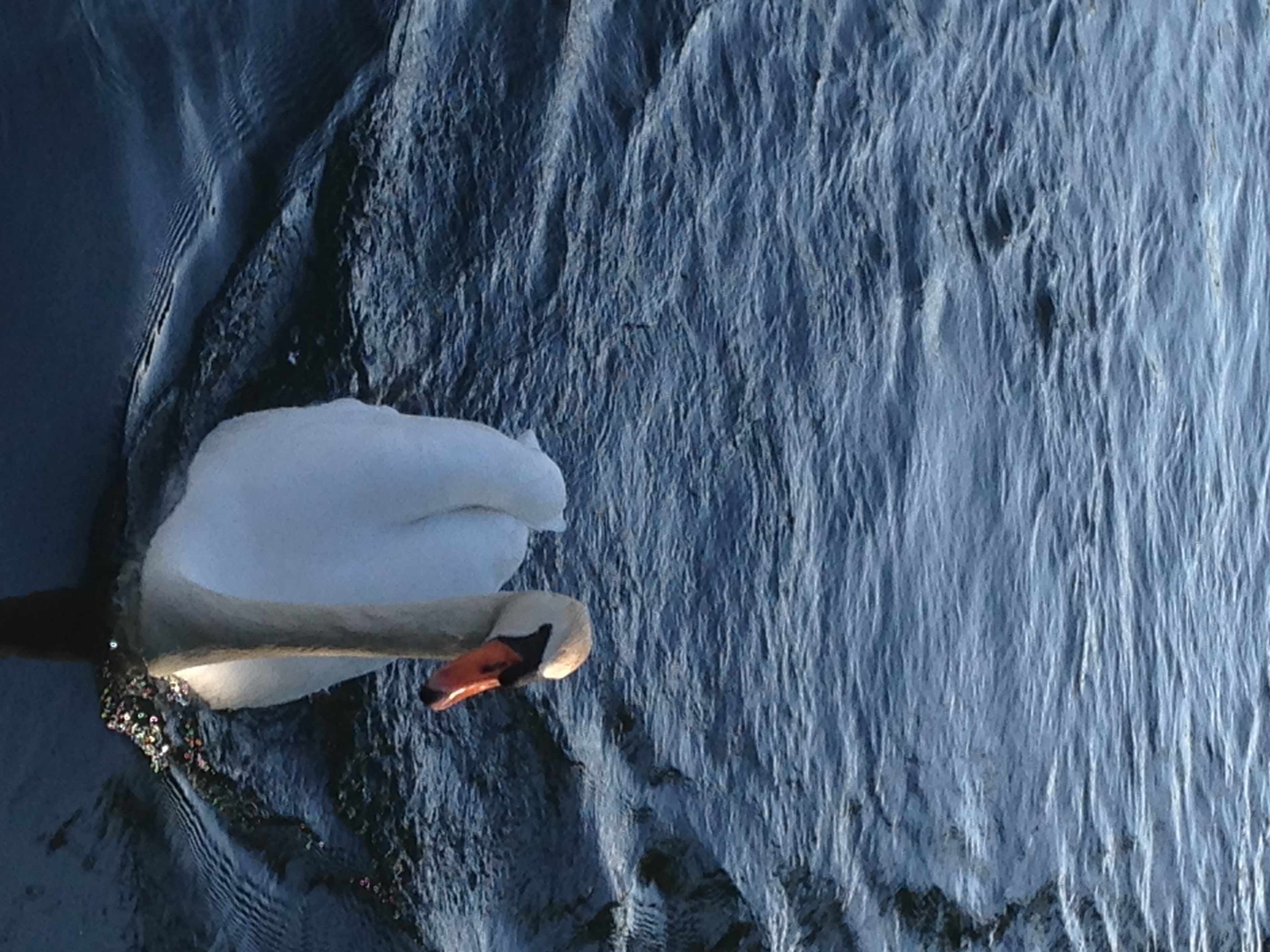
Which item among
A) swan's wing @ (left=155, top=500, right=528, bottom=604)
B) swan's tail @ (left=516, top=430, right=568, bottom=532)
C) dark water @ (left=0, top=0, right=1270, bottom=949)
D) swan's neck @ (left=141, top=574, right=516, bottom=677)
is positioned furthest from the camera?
dark water @ (left=0, top=0, right=1270, bottom=949)

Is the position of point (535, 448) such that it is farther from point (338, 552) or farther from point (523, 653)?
point (523, 653)

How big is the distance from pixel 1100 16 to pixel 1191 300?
46.1 inches

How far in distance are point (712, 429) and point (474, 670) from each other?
2.36 metres

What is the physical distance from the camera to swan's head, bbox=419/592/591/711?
1.98m

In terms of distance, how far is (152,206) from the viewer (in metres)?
3.14

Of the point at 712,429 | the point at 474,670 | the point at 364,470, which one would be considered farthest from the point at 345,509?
the point at 712,429

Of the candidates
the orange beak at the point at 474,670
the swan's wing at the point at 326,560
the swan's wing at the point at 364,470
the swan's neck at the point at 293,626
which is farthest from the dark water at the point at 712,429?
the orange beak at the point at 474,670

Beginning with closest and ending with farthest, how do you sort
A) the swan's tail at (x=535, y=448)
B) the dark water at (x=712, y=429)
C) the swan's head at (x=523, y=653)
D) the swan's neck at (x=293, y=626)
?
the swan's head at (x=523, y=653) → the swan's neck at (x=293, y=626) → the swan's tail at (x=535, y=448) → the dark water at (x=712, y=429)

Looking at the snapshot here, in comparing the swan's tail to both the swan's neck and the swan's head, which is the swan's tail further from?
the swan's head

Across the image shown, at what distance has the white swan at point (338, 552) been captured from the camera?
7.03 ft

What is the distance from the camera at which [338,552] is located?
8.34 ft

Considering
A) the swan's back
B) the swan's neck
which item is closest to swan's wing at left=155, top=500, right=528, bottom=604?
the swan's back

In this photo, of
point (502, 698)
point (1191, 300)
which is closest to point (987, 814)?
point (502, 698)

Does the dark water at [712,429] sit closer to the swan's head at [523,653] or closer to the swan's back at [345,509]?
the swan's back at [345,509]
